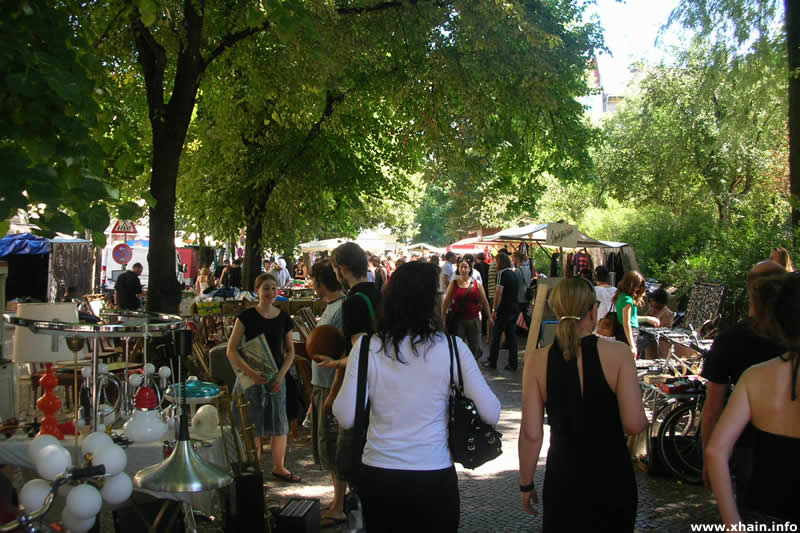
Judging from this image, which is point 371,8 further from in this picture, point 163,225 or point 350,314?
point 350,314

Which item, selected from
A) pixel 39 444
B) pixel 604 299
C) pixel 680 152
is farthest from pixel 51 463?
pixel 680 152

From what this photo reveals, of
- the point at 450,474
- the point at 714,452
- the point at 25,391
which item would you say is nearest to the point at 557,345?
the point at 450,474

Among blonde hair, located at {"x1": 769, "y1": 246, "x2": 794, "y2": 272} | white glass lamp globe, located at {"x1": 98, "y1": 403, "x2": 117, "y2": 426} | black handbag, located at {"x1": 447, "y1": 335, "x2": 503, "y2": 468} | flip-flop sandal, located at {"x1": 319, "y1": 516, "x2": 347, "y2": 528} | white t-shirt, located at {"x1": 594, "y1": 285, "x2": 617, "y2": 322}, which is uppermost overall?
blonde hair, located at {"x1": 769, "y1": 246, "x2": 794, "y2": 272}

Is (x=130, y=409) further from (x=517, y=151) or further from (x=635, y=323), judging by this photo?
(x=517, y=151)

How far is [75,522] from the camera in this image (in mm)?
3066

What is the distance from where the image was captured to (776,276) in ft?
11.7

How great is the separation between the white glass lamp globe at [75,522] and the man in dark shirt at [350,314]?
1.79 meters

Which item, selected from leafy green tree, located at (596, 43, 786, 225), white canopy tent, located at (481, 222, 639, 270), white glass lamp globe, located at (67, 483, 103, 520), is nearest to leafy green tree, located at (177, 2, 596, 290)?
white canopy tent, located at (481, 222, 639, 270)

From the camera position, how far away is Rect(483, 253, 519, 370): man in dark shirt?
1323cm

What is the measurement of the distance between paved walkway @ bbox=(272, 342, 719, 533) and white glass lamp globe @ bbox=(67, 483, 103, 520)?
2.61 metres

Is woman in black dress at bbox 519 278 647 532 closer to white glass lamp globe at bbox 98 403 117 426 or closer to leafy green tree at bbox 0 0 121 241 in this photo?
leafy green tree at bbox 0 0 121 241

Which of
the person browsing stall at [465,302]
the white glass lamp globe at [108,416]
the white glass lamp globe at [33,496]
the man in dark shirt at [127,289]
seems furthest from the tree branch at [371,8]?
the man in dark shirt at [127,289]

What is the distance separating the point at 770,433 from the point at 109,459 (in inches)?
105

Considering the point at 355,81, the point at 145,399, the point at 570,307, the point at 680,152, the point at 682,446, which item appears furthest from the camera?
the point at 680,152
